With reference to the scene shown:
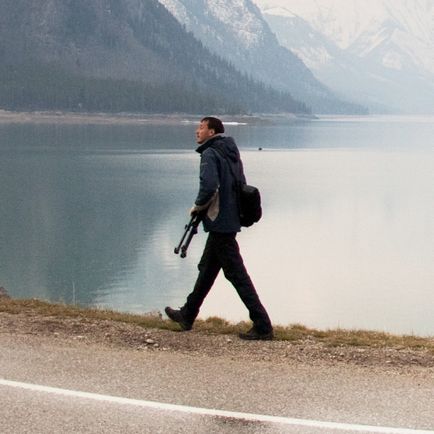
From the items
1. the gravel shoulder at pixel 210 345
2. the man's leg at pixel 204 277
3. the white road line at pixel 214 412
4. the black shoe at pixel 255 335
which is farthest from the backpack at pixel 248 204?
the white road line at pixel 214 412

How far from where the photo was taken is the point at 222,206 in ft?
41.2

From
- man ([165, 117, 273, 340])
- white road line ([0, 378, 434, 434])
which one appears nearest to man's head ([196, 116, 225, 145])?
man ([165, 117, 273, 340])

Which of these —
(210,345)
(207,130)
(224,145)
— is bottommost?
(210,345)

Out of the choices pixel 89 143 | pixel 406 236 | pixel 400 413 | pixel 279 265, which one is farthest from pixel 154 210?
pixel 89 143

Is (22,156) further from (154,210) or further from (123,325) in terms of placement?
(123,325)

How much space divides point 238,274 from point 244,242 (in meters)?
44.9

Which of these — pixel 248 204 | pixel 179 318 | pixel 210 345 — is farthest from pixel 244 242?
pixel 210 345

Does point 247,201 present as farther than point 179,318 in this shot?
No

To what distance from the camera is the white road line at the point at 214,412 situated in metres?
8.40

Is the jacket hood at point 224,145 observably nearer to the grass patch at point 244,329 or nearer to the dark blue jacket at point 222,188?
the dark blue jacket at point 222,188

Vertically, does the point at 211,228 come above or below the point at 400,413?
above

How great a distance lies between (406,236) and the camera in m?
62.9

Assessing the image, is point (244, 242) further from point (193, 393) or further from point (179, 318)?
point (193, 393)

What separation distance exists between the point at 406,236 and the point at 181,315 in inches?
2028
